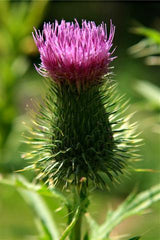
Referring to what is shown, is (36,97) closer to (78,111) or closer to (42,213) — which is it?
(78,111)

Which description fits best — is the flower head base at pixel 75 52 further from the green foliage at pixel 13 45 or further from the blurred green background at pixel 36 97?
the green foliage at pixel 13 45

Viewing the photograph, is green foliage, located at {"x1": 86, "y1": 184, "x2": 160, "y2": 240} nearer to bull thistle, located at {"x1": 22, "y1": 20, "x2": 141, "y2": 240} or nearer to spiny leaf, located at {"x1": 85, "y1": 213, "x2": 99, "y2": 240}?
spiny leaf, located at {"x1": 85, "y1": 213, "x2": 99, "y2": 240}

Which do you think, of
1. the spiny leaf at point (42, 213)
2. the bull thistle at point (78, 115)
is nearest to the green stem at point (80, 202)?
the bull thistle at point (78, 115)

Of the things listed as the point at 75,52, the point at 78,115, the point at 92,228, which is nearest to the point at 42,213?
the point at 92,228

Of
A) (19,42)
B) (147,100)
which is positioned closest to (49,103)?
(147,100)

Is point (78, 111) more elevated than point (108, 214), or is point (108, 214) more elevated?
point (78, 111)

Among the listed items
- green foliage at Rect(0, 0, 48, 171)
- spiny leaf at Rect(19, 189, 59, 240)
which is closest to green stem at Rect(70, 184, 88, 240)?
spiny leaf at Rect(19, 189, 59, 240)

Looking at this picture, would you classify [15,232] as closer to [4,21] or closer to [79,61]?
[79,61]
